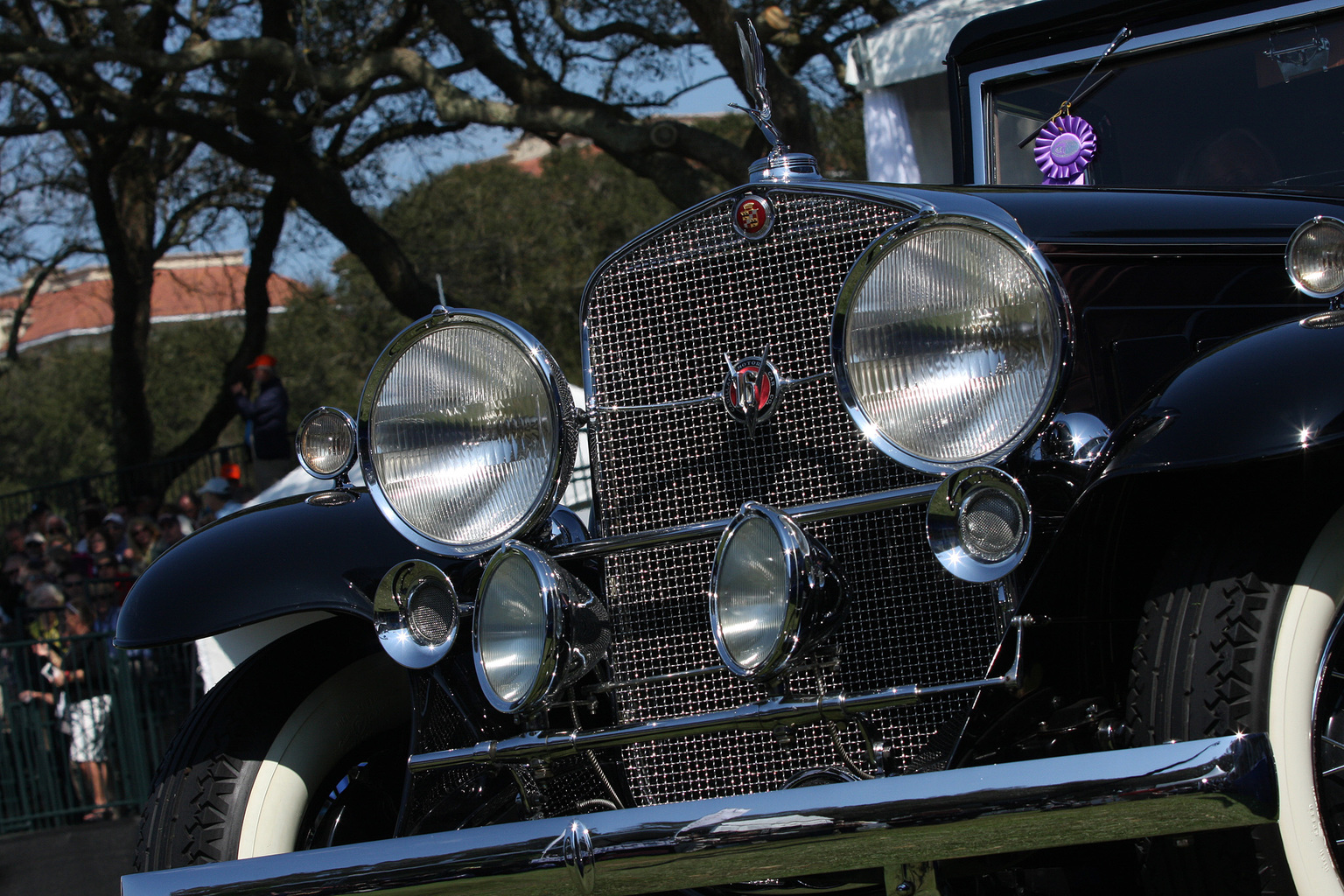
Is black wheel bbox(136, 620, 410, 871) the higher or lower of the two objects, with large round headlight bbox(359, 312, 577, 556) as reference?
lower

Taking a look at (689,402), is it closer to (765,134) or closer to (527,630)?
(527,630)

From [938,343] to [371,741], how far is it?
146 cm

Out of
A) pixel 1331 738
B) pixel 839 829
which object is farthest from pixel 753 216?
pixel 1331 738

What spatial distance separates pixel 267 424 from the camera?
29.4ft

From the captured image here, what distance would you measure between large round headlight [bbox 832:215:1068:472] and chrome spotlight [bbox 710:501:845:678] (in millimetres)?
213

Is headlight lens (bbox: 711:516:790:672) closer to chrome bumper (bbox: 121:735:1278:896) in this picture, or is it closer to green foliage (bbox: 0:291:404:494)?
chrome bumper (bbox: 121:735:1278:896)

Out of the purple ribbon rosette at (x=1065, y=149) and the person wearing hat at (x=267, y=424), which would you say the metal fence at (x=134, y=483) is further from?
the purple ribbon rosette at (x=1065, y=149)

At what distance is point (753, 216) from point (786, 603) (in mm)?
709

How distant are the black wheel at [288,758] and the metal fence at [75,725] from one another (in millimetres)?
4279

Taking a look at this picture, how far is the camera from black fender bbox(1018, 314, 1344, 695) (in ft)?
5.89

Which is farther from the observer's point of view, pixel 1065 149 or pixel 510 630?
pixel 1065 149

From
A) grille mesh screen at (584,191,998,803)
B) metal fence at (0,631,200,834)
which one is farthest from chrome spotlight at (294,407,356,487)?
metal fence at (0,631,200,834)

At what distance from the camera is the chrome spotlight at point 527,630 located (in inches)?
83.3

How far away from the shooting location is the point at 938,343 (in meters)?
2.03
